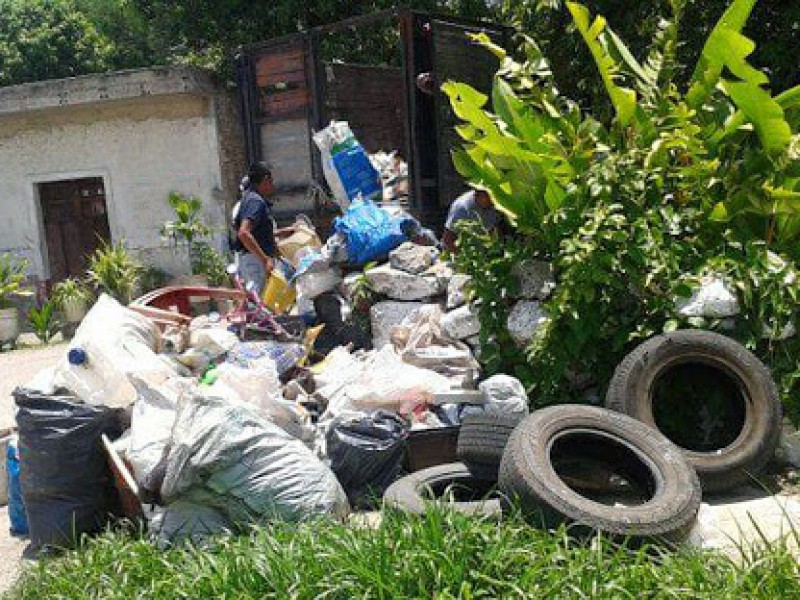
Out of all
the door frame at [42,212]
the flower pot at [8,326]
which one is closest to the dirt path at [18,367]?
the flower pot at [8,326]

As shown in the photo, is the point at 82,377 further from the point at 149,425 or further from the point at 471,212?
the point at 471,212

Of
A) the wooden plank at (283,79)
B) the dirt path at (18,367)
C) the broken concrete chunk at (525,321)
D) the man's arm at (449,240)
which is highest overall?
the wooden plank at (283,79)

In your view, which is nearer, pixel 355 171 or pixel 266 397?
pixel 266 397

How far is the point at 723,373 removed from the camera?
4418 mm

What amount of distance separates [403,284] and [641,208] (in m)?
1.89

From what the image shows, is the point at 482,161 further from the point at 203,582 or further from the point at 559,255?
the point at 203,582

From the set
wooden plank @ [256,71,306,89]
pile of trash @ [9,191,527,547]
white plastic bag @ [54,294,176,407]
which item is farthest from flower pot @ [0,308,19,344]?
white plastic bag @ [54,294,176,407]

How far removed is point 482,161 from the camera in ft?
17.1

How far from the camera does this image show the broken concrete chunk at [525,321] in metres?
4.81

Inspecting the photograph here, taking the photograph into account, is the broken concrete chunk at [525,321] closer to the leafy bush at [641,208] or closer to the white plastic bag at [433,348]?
the leafy bush at [641,208]

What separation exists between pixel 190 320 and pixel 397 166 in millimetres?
3345

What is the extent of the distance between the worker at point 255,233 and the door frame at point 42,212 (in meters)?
6.59

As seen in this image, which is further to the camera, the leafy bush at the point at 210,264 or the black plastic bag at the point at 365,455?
the leafy bush at the point at 210,264

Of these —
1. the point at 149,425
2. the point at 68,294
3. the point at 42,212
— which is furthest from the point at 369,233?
the point at 42,212
